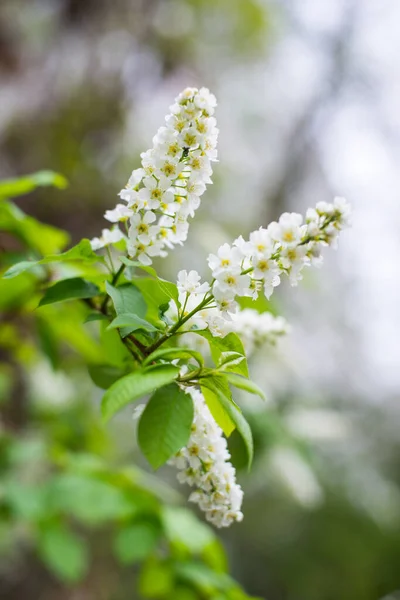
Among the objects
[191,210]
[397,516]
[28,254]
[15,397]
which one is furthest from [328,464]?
[191,210]

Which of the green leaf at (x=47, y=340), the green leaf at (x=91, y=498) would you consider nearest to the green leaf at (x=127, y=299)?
the green leaf at (x=47, y=340)

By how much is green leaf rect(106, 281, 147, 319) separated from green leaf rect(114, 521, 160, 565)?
0.62 metres

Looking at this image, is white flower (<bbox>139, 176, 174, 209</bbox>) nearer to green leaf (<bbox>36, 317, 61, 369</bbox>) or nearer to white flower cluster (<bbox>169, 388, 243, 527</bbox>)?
white flower cluster (<bbox>169, 388, 243, 527</bbox>)

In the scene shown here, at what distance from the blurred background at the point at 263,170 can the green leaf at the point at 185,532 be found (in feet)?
3.59

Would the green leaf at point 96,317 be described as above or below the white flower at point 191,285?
above

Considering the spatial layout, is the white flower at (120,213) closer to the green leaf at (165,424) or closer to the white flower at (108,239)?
the white flower at (108,239)

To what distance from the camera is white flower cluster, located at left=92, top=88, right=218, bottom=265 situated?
580 millimetres

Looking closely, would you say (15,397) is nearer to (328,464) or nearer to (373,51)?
(328,464)

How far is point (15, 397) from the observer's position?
2949mm

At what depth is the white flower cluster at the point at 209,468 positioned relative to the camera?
2.01 ft

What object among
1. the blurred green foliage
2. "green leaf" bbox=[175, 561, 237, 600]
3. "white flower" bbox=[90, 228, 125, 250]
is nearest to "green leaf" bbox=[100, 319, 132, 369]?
the blurred green foliage

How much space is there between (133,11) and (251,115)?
1569mm

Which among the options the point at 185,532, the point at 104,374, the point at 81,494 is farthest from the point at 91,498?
the point at 104,374

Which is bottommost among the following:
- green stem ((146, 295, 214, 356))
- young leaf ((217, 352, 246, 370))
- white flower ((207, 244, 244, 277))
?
young leaf ((217, 352, 246, 370))
